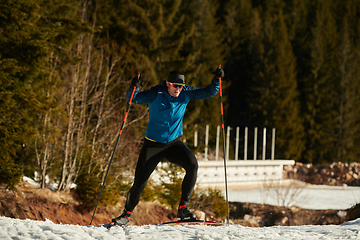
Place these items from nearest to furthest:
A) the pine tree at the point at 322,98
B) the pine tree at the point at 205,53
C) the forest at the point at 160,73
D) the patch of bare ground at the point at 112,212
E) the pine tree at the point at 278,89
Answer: the patch of bare ground at the point at 112,212
the forest at the point at 160,73
the pine tree at the point at 205,53
the pine tree at the point at 278,89
the pine tree at the point at 322,98

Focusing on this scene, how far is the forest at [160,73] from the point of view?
29.6 feet

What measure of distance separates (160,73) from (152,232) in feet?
60.7

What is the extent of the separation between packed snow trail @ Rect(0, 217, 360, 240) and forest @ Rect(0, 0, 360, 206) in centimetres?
380

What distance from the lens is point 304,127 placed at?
35031 millimetres

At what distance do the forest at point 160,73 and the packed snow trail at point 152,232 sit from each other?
3.80 meters

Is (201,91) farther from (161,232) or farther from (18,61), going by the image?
(18,61)

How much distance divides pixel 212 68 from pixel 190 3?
6068mm

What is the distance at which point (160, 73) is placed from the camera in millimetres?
22938

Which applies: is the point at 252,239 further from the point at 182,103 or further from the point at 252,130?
the point at 252,130

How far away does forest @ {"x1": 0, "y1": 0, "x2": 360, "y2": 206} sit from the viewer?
9016 millimetres

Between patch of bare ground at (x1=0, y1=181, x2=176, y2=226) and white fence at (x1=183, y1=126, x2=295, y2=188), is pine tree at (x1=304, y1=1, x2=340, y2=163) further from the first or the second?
patch of bare ground at (x1=0, y1=181, x2=176, y2=226)

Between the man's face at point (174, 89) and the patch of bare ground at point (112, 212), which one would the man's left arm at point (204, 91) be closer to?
the man's face at point (174, 89)

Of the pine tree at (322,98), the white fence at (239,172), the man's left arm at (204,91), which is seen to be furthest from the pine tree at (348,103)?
the man's left arm at (204,91)

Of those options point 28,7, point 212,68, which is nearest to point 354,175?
point 212,68
